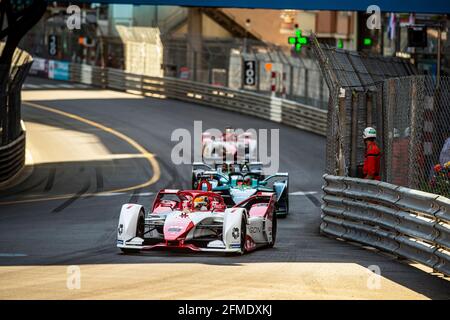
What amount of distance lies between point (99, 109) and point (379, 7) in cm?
2232

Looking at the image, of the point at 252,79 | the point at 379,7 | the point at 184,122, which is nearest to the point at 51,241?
the point at 379,7

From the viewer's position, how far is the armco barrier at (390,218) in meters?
13.5

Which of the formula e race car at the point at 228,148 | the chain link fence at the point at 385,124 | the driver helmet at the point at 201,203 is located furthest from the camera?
the formula e race car at the point at 228,148

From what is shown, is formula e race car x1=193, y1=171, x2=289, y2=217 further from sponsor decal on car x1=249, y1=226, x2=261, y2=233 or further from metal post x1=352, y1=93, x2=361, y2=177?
sponsor decal on car x1=249, y1=226, x2=261, y2=233

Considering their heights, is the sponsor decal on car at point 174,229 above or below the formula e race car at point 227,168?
above

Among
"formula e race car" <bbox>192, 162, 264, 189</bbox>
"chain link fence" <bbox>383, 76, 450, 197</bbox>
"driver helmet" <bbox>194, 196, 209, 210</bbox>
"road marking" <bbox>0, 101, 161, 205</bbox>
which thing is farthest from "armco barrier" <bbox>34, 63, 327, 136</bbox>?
"driver helmet" <bbox>194, 196, 209, 210</bbox>

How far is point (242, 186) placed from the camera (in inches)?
841

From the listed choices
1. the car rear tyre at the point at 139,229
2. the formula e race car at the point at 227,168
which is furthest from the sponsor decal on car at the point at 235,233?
the formula e race car at the point at 227,168

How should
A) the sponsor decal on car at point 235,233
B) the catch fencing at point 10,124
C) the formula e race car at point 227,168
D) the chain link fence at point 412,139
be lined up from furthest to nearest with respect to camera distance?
the catch fencing at point 10,124 → the formula e race car at point 227,168 → the chain link fence at point 412,139 → the sponsor decal on car at point 235,233

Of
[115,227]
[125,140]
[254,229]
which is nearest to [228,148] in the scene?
[125,140]

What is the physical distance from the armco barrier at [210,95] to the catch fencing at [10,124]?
37.1 ft

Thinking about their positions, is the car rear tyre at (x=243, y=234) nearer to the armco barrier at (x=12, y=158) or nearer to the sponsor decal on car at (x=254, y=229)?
the sponsor decal on car at (x=254, y=229)

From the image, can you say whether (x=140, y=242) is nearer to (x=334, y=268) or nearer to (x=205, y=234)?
(x=205, y=234)

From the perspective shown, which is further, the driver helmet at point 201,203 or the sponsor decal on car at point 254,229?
the driver helmet at point 201,203
